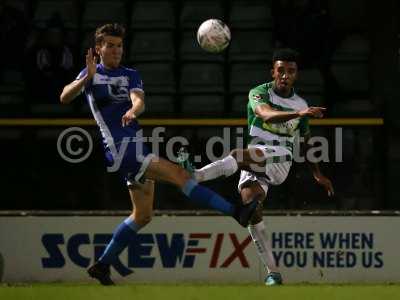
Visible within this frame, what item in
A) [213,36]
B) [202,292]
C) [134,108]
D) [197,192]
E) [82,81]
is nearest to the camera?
[202,292]

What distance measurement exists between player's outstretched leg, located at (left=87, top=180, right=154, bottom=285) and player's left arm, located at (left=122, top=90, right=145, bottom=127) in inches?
26.4

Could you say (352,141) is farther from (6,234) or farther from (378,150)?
(6,234)

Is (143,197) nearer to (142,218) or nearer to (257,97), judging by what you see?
(142,218)

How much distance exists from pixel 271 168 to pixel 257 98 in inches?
21.3

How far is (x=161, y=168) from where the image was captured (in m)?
7.13

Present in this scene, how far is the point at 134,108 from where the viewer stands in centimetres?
692

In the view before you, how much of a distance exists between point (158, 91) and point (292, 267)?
2.25 metres

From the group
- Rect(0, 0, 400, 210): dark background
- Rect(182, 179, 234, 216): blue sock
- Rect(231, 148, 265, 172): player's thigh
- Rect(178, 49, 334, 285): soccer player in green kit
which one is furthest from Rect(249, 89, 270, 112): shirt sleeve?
Rect(0, 0, 400, 210): dark background

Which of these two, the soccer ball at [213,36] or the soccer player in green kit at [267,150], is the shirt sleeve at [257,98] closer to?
the soccer player in green kit at [267,150]

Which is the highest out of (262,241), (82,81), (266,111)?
(82,81)

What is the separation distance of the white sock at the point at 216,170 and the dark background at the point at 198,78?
1.74 metres

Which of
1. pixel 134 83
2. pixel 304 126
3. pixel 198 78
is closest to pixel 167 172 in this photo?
pixel 134 83

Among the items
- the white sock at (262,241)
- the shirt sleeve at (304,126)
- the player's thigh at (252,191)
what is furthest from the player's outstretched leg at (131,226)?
the shirt sleeve at (304,126)

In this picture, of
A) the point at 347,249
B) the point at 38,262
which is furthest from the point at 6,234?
the point at 347,249
